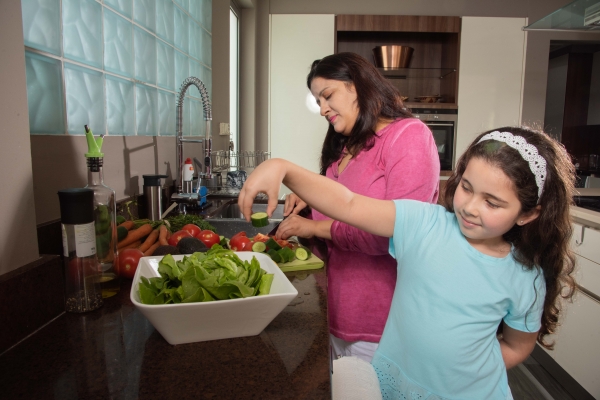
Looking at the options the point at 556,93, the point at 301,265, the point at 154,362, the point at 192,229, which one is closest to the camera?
the point at 154,362

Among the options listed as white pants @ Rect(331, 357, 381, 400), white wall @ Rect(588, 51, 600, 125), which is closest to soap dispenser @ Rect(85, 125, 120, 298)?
white pants @ Rect(331, 357, 381, 400)

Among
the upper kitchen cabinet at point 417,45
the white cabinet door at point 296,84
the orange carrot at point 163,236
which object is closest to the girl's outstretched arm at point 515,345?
the orange carrot at point 163,236

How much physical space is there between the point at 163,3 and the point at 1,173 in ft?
4.62

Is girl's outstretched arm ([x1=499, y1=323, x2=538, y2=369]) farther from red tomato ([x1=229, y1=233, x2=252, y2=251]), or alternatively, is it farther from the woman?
red tomato ([x1=229, y1=233, x2=252, y2=251])

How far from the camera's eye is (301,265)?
3.60ft

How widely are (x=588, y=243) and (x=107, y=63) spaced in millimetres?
2191

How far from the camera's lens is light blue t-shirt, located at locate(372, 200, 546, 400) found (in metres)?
0.86

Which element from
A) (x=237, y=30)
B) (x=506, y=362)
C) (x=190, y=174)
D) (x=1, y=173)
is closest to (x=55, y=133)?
(x=1, y=173)

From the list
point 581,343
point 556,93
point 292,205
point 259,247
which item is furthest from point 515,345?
point 556,93

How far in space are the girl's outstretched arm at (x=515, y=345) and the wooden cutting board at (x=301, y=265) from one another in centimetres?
44

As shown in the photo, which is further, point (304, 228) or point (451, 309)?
point (304, 228)

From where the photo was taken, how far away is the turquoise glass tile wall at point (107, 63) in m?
1.08

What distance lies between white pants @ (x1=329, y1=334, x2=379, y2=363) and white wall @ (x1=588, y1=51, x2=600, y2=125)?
4.88 meters

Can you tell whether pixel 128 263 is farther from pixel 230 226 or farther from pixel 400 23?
pixel 400 23
